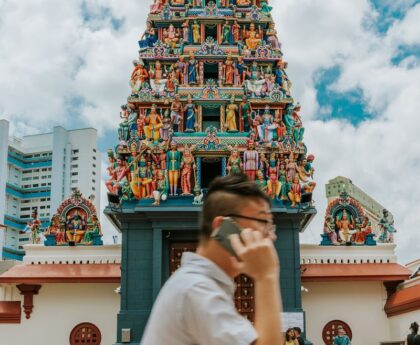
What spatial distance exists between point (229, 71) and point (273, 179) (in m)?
4.34

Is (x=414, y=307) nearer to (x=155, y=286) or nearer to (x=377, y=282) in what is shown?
(x=377, y=282)

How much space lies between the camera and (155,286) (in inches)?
727

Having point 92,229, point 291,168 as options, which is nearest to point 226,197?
point 291,168

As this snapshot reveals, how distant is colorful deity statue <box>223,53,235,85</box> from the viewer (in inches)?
846

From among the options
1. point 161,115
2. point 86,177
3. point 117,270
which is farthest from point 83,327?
point 86,177

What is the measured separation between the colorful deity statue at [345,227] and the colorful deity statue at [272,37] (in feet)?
21.4

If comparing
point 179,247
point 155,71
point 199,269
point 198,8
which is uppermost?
point 198,8

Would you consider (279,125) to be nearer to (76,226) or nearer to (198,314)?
(76,226)

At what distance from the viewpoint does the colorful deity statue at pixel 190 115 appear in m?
20.6

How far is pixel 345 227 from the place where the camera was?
22094 millimetres

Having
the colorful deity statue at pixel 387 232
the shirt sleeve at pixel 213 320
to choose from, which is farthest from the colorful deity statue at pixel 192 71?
the shirt sleeve at pixel 213 320

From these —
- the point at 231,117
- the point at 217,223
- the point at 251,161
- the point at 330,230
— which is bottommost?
the point at 217,223

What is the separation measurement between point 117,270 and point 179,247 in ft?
9.17

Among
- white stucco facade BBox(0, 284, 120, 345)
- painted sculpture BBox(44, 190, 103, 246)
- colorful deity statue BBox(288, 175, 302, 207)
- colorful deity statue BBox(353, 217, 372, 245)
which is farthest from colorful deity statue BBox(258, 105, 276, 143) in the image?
white stucco facade BBox(0, 284, 120, 345)
